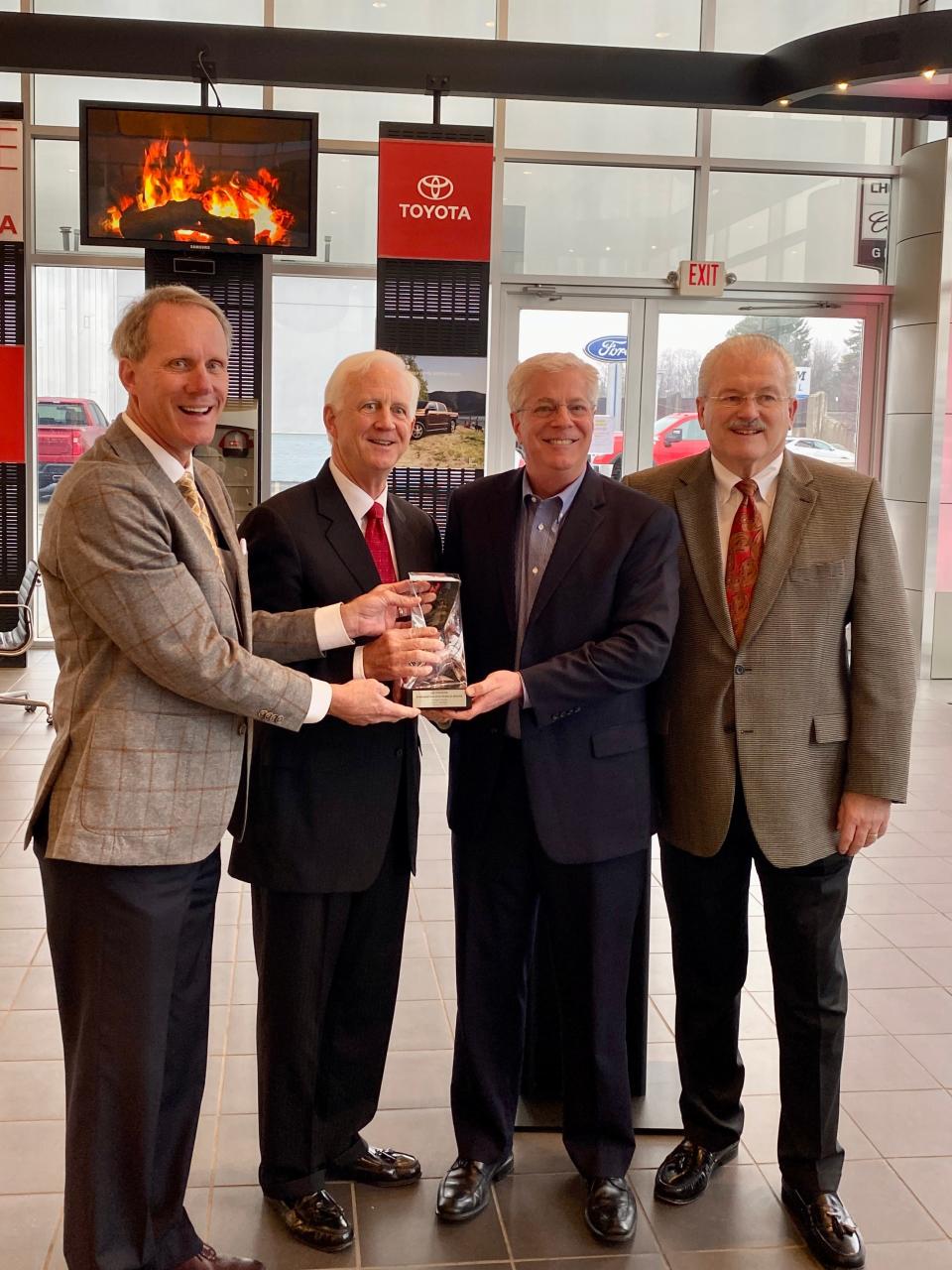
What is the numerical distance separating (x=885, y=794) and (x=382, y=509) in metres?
1.18

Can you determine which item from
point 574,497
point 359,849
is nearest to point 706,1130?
point 359,849

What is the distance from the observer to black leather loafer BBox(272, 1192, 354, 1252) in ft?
8.65

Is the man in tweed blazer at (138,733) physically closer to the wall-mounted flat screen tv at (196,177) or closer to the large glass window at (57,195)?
the wall-mounted flat screen tv at (196,177)

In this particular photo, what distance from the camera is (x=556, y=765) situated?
2623 mm

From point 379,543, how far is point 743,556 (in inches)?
30.2

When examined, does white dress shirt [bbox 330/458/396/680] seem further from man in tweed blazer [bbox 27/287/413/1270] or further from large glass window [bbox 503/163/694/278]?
large glass window [bbox 503/163/694/278]

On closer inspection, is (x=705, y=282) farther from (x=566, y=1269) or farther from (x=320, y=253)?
(x=566, y=1269)

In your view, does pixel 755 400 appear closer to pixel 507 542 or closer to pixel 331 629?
pixel 507 542

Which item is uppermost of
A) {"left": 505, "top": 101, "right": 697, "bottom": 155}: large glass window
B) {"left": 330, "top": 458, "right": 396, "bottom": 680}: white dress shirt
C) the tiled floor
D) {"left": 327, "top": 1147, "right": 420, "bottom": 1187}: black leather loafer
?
{"left": 505, "top": 101, "right": 697, "bottom": 155}: large glass window

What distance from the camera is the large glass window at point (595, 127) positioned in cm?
1025

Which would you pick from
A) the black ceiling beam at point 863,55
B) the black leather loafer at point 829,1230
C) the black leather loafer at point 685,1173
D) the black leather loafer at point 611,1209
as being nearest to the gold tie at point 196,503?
the black leather loafer at point 611,1209

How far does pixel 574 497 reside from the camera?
270 cm

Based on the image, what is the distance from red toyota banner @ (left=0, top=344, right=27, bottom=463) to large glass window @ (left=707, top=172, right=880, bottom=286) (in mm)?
5569

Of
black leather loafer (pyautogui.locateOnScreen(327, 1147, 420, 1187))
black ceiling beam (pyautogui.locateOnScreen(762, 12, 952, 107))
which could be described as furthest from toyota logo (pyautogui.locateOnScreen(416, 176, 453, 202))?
black leather loafer (pyautogui.locateOnScreen(327, 1147, 420, 1187))
